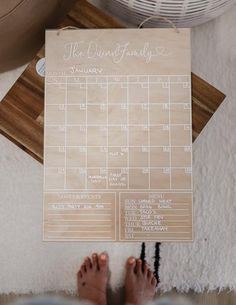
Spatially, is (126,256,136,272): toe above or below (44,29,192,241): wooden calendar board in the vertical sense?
below

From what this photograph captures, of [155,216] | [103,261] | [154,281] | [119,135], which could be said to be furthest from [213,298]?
[119,135]

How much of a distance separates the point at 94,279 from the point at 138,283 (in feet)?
0.42

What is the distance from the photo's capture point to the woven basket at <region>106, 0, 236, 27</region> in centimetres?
104

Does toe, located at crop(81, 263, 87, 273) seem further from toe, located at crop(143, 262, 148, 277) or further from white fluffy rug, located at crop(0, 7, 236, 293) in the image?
toe, located at crop(143, 262, 148, 277)

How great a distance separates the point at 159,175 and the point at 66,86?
0.29m

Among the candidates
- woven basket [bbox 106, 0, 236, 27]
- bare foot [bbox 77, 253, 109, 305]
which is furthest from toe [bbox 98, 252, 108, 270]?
woven basket [bbox 106, 0, 236, 27]

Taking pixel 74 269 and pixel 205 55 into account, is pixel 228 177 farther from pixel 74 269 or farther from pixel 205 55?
pixel 74 269

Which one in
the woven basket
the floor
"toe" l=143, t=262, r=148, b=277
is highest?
the woven basket

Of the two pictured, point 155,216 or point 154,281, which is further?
point 154,281

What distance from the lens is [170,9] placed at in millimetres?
1047

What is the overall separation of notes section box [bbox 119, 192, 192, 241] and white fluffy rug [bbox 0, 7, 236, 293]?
1.05 ft

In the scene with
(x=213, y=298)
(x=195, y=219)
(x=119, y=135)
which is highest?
(x=119, y=135)

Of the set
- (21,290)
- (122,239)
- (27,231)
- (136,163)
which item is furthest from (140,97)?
(21,290)

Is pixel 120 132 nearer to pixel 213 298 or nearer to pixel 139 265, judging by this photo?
pixel 139 265
